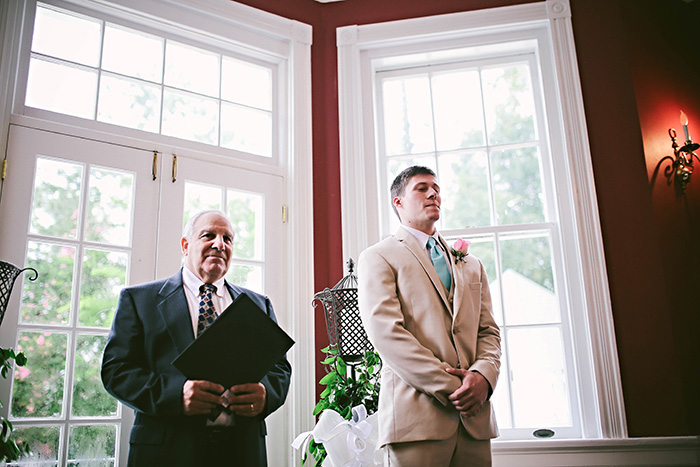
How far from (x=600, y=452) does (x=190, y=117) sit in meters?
2.62

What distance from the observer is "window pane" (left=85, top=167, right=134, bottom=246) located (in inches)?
107

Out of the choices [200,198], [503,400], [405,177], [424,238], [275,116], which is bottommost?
[503,400]

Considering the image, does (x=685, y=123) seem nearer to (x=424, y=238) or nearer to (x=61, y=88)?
(x=424, y=238)

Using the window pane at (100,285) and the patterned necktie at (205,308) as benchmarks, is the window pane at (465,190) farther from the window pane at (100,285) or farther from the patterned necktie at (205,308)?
the window pane at (100,285)

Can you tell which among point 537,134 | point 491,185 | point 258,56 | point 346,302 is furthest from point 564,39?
point 346,302

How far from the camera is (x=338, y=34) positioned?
3.55 metres

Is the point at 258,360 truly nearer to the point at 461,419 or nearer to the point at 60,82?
the point at 461,419

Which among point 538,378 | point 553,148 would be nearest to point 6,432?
point 538,378

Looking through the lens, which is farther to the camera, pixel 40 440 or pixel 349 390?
pixel 349 390

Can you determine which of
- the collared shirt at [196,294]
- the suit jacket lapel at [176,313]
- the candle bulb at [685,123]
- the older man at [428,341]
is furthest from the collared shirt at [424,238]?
the candle bulb at [685,123]

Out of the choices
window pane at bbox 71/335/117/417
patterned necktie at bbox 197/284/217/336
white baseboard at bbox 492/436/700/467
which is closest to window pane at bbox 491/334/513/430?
white baseboard at bbox 492/436/700/467

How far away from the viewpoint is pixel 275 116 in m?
3.45

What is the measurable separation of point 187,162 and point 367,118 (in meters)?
1.07

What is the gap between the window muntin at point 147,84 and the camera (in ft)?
9.33
